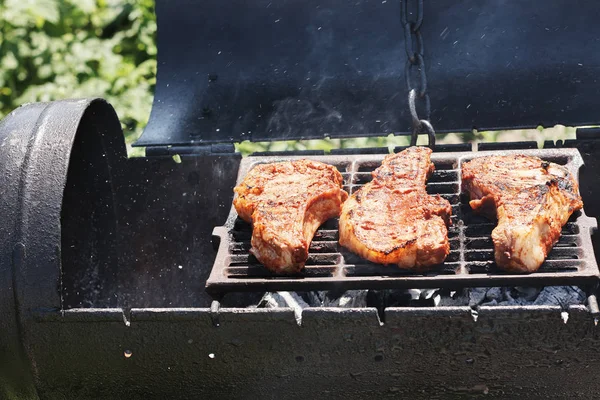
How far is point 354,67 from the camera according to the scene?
13.6ft

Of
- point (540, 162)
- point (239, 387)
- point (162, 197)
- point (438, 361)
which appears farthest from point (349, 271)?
point (162, 197)

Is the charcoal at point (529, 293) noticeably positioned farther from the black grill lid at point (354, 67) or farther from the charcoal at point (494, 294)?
the black grill lid at point (354, 67)

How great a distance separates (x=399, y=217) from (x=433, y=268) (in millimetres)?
253

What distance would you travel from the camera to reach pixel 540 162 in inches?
133

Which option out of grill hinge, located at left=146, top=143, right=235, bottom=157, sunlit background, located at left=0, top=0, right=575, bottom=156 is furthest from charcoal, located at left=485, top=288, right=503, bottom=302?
sunlit background, located at left=0, top=0, right=575, bottom=156

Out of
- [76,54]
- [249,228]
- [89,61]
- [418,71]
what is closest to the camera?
[249,228]

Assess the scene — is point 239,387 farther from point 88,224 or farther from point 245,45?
point 245,45

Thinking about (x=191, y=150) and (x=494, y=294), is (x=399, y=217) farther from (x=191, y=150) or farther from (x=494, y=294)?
(x=191, y=150)

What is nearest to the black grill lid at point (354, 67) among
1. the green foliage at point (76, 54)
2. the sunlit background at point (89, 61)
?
the sunlit background at point (89, 61)

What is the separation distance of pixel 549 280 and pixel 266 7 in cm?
207

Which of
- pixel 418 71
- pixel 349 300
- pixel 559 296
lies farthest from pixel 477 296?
pixel 418 71

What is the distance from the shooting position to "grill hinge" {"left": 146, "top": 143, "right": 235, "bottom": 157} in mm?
4137

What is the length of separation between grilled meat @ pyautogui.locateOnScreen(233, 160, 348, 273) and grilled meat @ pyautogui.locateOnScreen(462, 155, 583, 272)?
57 cm

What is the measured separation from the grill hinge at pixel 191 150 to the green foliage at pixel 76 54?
273cm
